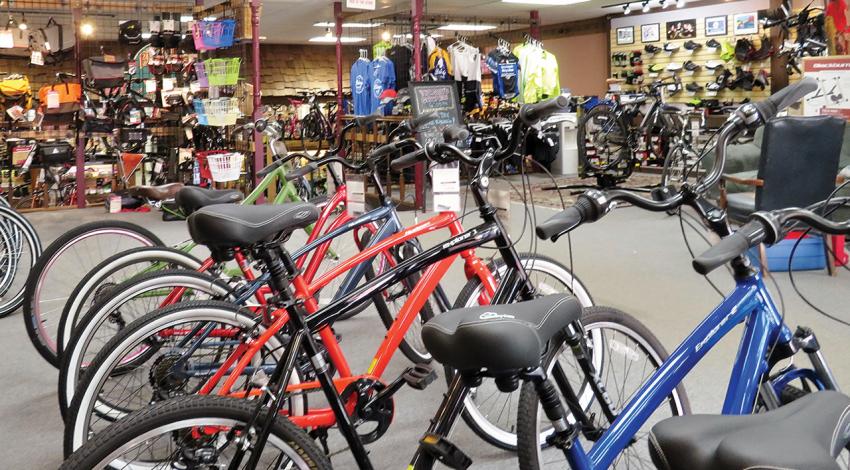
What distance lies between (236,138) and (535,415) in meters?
7.05

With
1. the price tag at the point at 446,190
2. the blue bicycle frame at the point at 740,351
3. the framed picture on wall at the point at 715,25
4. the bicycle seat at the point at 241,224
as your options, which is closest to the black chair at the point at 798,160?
the price tag at the point at 446,190

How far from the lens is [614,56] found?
1323cm

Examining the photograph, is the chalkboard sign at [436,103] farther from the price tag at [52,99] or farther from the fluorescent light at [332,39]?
the fluorescent light at [332,39]

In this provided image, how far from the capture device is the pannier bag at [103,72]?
8.16 meters

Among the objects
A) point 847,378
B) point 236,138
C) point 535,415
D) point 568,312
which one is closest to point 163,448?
point 535,415

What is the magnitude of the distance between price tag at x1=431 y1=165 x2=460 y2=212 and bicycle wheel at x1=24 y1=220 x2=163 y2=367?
4.85ft

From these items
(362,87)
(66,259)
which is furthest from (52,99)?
(66,259)

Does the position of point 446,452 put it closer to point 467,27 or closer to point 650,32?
point 650,32

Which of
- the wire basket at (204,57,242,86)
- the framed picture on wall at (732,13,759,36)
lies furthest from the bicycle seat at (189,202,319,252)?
the framed picture on wall at (732,13,759,36)

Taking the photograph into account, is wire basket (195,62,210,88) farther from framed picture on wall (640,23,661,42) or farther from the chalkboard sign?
framed picture on wall (640,23,661,42)

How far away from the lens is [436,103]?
7340mm

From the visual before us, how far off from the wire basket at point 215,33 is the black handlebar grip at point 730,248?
21.5 feet

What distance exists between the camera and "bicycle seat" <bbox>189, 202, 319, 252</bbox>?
1.84 metres

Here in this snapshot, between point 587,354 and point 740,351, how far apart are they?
31 cm
